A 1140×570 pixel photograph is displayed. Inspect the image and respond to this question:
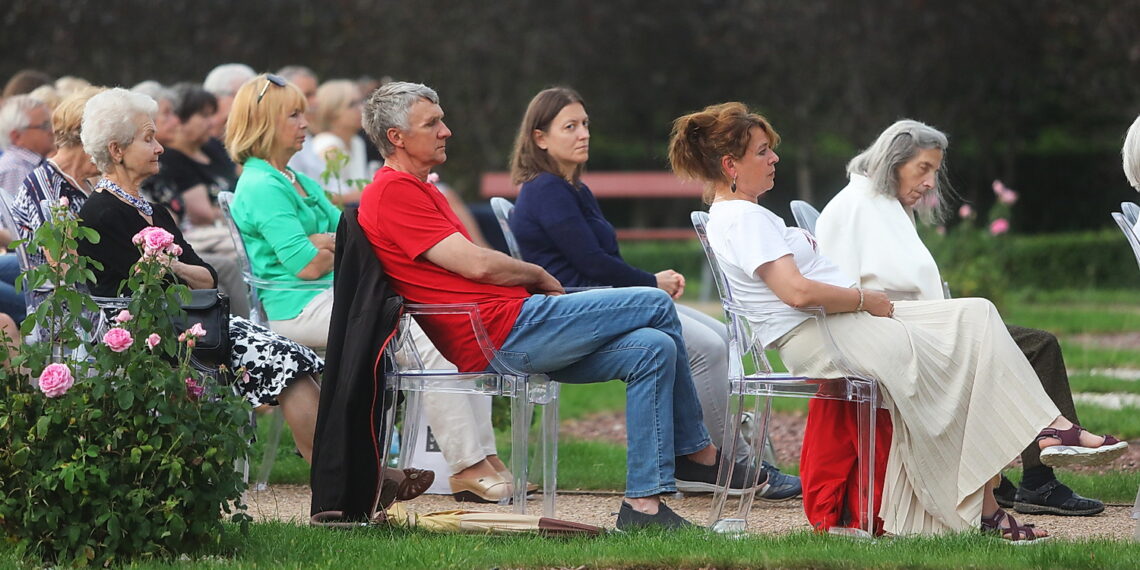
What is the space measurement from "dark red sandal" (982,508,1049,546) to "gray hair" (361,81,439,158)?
2.31 metres

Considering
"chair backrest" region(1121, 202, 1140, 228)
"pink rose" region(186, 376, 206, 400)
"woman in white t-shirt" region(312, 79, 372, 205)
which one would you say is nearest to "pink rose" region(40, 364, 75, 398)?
"pink rose" region(186, 376, 206, 400)

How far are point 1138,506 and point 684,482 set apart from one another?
1.58m

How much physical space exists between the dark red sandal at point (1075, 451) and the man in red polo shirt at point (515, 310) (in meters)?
1.31

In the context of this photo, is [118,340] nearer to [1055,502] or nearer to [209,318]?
[209,318]

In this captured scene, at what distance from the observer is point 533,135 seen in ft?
20.1

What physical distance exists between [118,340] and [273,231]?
5.86 ft

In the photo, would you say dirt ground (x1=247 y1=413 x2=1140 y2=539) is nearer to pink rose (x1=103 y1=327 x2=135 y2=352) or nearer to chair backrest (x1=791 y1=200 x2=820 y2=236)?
chair backrest (x1=791 y1=200 x2=820 y2=236)

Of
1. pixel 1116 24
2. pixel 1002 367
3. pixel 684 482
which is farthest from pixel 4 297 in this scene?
pixel 1116 24

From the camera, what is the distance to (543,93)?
6219 millimetres

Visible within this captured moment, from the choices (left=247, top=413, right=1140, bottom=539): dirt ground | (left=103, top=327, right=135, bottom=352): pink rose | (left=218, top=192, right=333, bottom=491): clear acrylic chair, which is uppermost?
(left=218, top=192, right=333, bottom=491): clear acrylic chair

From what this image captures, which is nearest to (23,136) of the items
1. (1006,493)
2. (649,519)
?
(649,519)

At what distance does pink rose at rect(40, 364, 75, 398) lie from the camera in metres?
4.05

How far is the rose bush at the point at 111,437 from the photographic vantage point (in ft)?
13.3

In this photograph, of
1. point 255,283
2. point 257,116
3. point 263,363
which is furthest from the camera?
point 257,116
